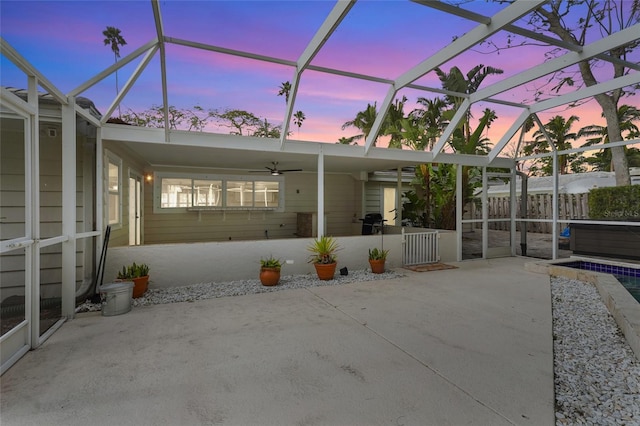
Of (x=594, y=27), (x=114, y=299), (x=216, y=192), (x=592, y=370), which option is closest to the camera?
(x=592, y=370)

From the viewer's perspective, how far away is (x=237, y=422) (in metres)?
2.02

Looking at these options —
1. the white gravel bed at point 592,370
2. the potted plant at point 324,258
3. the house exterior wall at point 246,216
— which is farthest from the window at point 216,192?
the white gravel bed at point 592,370

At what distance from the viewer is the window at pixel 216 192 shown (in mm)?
8219

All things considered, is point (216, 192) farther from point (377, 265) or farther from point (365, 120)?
point (365, 120)

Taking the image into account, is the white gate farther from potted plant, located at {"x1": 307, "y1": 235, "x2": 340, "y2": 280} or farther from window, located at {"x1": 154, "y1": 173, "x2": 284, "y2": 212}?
window, located at {"x1": 154, "y1": 173, "x2": 284, "y2": 212}

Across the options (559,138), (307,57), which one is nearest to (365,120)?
(559,138)

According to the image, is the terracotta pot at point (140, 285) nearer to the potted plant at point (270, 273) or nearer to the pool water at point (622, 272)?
the potted plant at point (270, 273)

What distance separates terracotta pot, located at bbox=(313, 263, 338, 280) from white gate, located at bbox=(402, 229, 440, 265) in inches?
88.4

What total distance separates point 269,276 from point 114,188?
320cm

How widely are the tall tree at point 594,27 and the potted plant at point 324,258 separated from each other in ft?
18.9

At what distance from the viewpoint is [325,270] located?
6.12 m

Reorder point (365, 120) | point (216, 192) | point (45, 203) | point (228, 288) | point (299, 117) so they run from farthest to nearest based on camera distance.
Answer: point (365, 120)
point (299, 117)
point (216, 192)
point (228, 288)
point (45, 203)

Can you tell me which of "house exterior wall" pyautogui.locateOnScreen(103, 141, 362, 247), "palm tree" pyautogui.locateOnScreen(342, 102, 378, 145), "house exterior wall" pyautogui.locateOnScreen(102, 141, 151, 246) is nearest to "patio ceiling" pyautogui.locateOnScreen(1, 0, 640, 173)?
"house exterior wall" pyautogui.locateOnScreen(102, 141, 151, 246)

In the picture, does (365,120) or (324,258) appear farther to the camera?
(365,120)
